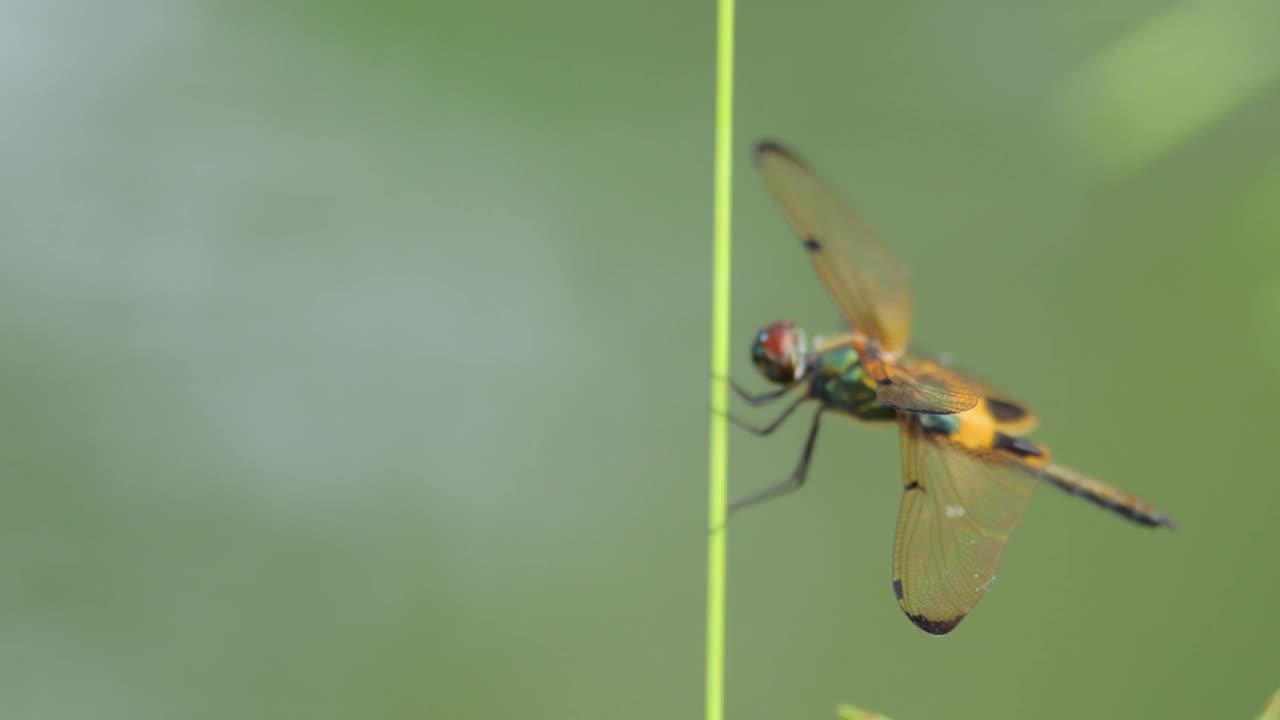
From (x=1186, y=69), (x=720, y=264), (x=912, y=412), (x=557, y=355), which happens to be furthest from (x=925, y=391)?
(x=557, y=355)

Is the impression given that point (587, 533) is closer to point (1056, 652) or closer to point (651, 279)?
point (651, 279)

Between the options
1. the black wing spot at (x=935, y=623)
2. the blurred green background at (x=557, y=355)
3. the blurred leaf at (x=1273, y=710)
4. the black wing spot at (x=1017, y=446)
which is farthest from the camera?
the blurred green background at (x=557, y=355)

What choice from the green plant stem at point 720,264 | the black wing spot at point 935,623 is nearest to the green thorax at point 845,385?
the black wing spot at point 935,623

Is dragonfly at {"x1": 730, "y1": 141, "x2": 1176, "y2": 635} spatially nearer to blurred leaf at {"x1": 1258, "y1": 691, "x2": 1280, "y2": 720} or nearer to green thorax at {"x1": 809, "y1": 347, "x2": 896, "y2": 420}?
green thorax at {"x1": 809, "y1": 347, "x2": 896, "y2": 420}

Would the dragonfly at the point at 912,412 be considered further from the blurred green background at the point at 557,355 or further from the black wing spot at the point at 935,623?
the blurred green background at the point at 557,355

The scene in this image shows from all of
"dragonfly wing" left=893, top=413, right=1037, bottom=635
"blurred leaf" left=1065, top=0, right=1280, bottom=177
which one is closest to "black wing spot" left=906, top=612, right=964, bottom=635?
"dragonfly wing" left=893, top=413, right=1037, bottom=635

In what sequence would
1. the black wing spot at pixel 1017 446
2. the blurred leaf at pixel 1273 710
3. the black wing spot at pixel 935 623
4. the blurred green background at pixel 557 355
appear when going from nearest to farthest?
the blurred leaf at pixel 1273 710 → the black wing spot at pixel 935 623 → the black wing spot at pixel 1017 446 → the blurred green background at pixel 557 355

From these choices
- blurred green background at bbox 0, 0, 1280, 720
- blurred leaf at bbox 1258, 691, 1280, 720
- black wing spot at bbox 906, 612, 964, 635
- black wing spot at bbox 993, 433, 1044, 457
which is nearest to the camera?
blurred leaf at bbox 1258, 691, 1280, 720
